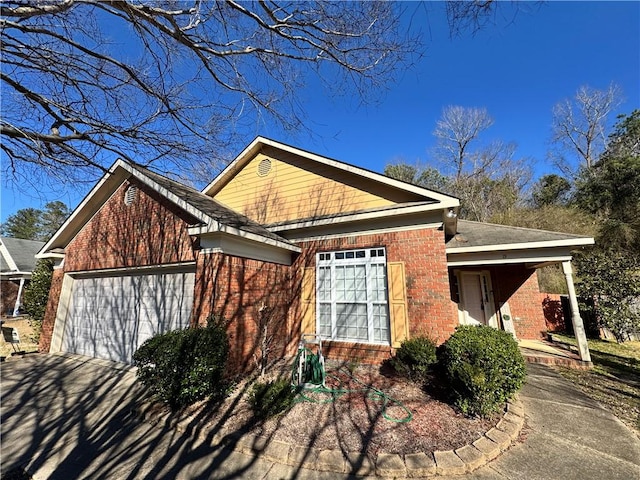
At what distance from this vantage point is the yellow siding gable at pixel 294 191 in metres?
7.54

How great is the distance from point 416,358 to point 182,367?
437 cm

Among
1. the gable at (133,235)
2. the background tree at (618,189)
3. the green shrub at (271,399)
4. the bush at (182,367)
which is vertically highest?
the background tree at (618,189)

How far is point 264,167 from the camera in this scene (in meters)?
9.34

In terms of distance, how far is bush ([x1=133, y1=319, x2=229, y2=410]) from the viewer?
442cm

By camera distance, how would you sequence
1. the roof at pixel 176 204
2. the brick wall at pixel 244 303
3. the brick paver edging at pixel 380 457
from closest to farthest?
the brick paver edging at pixel 380 457 < the brick wall at pixel 244 303 < the roof at pixel 176 204

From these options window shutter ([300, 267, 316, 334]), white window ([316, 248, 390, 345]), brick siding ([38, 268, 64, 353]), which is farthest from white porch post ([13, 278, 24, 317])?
white window ([316, 248, 390, 345])

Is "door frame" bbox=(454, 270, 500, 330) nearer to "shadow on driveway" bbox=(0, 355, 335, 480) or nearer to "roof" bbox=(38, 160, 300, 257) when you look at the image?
"roof" bbox=(38, 160, 300, 257)

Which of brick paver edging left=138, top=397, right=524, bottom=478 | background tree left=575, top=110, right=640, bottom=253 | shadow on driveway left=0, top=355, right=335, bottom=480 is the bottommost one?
shadow on driveway left=0, top=355, right=335, bottom=480

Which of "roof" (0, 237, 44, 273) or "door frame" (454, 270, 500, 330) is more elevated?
"roof" (0, 237, 44, 273)

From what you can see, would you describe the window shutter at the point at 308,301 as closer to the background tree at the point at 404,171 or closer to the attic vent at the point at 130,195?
the attic vent at the point at 130,195

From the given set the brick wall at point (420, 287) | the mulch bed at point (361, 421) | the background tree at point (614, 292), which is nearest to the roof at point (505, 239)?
the brick wall at point (420, 287)

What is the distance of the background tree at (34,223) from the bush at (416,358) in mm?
48838

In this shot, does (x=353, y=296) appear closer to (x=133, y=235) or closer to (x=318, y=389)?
(x=318, y=389)

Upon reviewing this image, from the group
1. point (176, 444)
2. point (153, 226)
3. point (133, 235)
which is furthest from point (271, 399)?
point (133, 235)
